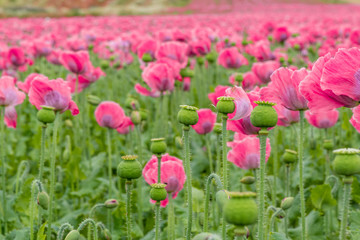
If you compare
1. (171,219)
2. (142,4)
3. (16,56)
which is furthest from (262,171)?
(142,4)

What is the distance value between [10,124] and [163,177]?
1134 millimetres

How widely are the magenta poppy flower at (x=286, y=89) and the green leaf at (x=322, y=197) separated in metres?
0.79

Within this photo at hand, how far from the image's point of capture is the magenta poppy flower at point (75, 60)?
9.61 feet

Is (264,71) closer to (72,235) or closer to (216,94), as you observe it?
(216,94)

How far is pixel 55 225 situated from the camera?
6.79 feet

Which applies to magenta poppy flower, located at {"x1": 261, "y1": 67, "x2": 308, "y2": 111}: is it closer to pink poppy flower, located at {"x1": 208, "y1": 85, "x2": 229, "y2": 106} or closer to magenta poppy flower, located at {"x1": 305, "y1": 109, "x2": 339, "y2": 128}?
pink poppy flower, located at {"x1": 208, "y1": 85, "x2": 229, "y2": 106}

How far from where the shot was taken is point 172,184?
165 cm

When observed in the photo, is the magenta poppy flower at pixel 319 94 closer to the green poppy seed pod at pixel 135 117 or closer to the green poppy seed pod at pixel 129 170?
the green poppy seed pod at pixel 129 170

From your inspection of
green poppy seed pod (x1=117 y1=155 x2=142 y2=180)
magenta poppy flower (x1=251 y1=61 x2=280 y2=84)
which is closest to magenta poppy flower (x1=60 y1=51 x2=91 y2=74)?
magenta poppy flower (x1=251 y1=61 x2=280 y2=84)

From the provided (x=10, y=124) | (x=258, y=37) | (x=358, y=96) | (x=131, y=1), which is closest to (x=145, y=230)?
(x=10, y=124)

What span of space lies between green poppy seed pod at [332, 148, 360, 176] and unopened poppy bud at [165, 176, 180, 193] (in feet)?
2.13

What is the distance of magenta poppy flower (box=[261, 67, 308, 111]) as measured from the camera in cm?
128

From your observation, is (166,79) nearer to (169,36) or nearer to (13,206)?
(13,206)

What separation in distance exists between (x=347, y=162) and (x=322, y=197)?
2.94ft
